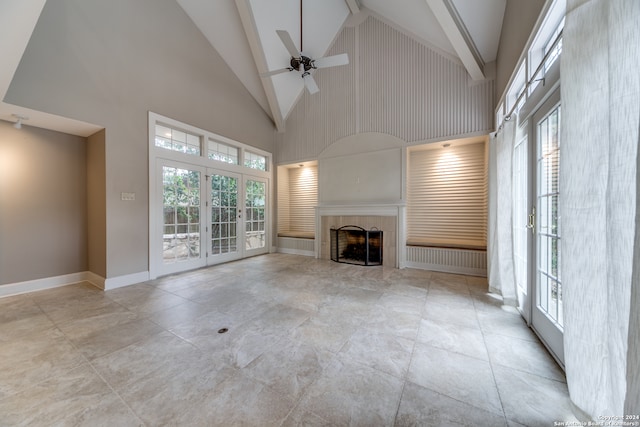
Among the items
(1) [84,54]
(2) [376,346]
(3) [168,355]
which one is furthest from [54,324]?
(1) [84,54]

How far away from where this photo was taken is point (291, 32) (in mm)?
5027

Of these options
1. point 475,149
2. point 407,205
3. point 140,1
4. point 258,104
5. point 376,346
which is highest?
point 140,1

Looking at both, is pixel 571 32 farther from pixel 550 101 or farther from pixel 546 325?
pixel 546 325

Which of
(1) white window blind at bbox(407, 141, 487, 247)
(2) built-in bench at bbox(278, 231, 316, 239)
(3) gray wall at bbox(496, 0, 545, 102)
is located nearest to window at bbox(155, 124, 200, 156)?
(2) built-in bench at bbox(278, 231, 316, 239)

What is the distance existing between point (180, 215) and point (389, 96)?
493cm

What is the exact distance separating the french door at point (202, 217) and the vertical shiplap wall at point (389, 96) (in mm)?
1941

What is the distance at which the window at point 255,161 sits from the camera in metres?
5.78

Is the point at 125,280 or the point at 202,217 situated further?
the point at 202,217

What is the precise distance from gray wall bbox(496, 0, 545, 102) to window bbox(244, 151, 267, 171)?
17.1 ft

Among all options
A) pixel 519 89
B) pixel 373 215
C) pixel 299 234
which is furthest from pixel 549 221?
pixel 299 234

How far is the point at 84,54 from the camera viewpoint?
10.6 feet

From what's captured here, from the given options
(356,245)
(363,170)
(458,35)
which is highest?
(458,35)

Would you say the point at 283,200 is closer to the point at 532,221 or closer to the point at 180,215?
the point at 180,215

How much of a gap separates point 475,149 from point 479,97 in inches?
37.8
